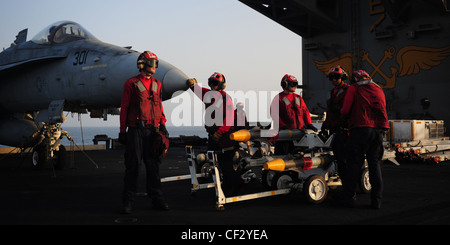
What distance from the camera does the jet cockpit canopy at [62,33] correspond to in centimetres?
1068

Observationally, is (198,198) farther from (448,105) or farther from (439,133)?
(448,105)

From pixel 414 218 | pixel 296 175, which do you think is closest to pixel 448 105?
pixel 296 175

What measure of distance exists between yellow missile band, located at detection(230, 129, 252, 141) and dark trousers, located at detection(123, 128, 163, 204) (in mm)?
1337

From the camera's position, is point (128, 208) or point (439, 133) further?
point (439, 133)

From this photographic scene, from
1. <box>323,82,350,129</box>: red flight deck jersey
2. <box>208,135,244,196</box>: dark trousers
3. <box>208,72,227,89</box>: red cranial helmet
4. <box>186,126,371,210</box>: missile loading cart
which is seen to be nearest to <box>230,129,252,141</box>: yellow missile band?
<box>186,126,371,210</box>: missile loading cart

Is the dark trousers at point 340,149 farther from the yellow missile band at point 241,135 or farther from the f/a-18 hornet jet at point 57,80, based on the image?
the f/a-18 hornet jet at point 57,80

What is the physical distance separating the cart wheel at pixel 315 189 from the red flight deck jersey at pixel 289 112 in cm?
139

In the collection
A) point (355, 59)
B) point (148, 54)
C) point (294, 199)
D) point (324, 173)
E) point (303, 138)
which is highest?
point (355, 59)

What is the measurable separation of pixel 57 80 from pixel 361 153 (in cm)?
781

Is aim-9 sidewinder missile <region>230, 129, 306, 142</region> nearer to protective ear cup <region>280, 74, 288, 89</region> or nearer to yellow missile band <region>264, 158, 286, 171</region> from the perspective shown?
yellow missile band <region>264, 158, 286, 171</region>

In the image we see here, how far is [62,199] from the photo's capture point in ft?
21.8

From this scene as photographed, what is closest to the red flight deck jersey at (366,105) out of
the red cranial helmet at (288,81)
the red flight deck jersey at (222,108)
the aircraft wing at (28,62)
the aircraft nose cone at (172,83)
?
the red cranial helmet at (288,81)

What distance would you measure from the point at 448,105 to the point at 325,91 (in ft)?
21.4

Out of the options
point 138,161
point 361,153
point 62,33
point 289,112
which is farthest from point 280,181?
point 62,33
